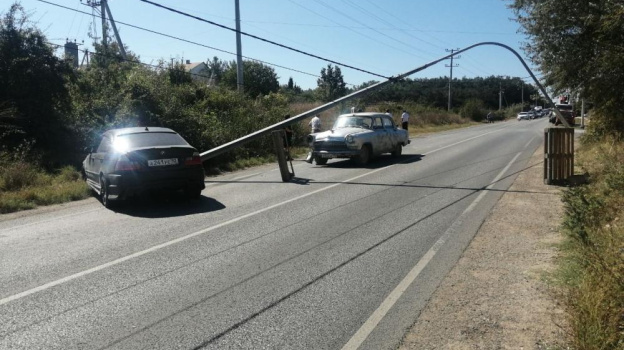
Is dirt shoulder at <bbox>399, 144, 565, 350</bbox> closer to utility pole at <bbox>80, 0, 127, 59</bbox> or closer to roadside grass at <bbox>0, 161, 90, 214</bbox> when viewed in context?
roadside grass at <bbox>0, 161, 90, 214</bbox>

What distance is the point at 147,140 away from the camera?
10.0 meters

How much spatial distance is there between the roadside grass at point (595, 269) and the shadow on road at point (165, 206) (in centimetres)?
599

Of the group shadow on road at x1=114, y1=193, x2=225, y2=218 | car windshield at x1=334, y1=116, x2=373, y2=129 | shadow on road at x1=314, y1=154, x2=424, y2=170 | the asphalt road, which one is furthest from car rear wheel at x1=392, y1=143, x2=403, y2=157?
shadow on road at x1=114, y1=193, x2=225, y2=218

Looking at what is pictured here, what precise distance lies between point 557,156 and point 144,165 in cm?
930

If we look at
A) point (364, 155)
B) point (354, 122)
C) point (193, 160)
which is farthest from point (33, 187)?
point (354, 122)

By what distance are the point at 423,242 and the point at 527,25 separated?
12.5 meters

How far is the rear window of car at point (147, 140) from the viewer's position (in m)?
9.82

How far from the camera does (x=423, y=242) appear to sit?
683cm

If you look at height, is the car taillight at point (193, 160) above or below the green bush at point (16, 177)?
above

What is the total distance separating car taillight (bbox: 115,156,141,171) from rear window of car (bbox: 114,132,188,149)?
38 centimetres

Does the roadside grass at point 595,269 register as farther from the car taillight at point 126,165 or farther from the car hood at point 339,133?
the car hood at point 339,133

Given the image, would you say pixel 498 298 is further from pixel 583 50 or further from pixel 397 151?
pixel 397 151

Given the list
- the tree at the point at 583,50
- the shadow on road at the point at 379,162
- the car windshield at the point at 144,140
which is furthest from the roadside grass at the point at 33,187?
the tree at the point at 583,50

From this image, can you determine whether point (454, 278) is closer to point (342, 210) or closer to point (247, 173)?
point (342, 210)
